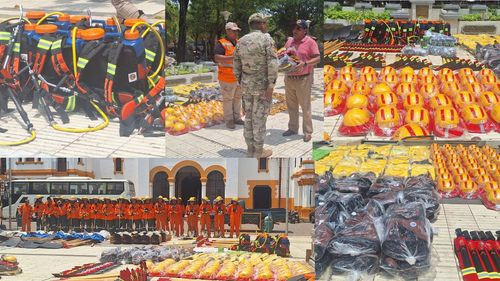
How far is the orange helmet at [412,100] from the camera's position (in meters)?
5.68

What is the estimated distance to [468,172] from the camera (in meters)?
5.79

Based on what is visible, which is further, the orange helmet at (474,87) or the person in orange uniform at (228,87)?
the orange helmet at (474,87)

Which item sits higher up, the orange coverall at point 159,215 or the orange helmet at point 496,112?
the orange helmet at point 496,112

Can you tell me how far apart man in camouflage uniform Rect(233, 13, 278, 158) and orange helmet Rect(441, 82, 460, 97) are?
1113mm

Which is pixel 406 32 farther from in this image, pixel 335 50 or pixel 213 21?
pixel 213 21

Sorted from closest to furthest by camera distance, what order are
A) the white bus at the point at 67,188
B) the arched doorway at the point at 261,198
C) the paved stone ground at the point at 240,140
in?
the paved stone ground at the point at 240,140, the arched doorway at the point at 261,198, the white bus at the point at 67,188

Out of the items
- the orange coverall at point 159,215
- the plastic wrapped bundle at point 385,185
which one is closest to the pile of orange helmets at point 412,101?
the plastic wrapped bundle at point 385,185

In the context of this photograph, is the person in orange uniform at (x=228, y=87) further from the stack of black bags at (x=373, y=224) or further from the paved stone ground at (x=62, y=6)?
the stack of black bags at (x=373, y=224)

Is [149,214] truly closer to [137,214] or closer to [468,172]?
[137,214]

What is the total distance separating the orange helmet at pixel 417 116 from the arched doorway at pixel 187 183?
139 cm

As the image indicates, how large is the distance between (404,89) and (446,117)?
32 centimetres

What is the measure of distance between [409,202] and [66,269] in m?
2.25

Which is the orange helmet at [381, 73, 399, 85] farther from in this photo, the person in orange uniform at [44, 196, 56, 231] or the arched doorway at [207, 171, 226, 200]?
the person in orange uniform at [44, 196, 56, 231]

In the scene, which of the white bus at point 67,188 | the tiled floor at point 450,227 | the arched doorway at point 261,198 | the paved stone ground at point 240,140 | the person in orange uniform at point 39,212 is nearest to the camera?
the tiled floor at point 450,227
